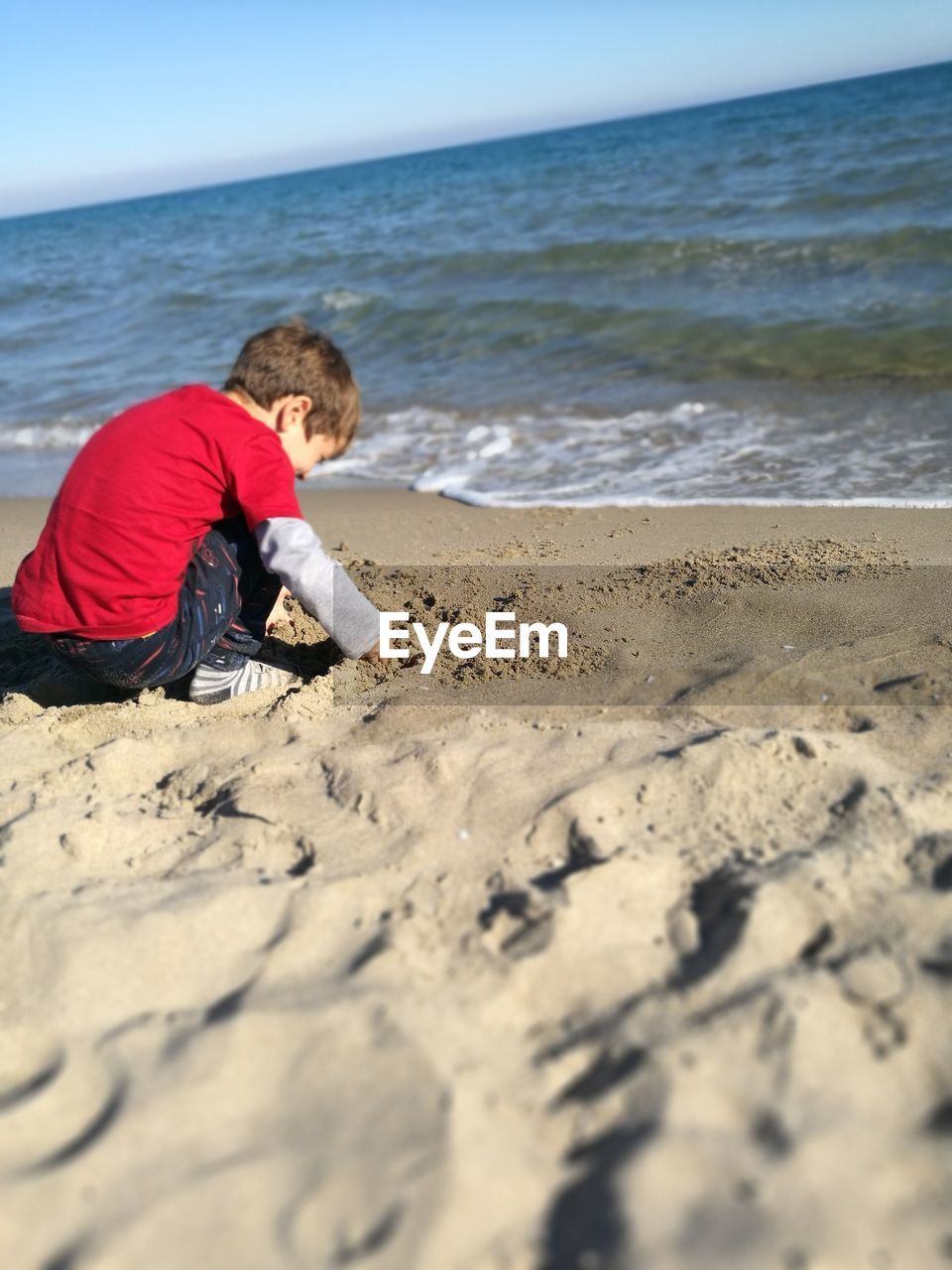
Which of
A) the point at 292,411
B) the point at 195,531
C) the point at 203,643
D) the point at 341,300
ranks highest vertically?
the point at 341,300

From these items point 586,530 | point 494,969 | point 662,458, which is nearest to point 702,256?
point 662,458

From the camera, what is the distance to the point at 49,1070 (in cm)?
155

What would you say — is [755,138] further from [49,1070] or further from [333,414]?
[49,1070]

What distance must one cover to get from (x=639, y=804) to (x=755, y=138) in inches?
920

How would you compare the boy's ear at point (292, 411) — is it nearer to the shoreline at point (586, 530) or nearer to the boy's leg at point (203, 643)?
the boy's leg at point (203, 643)

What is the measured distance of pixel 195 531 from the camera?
2.73 meters

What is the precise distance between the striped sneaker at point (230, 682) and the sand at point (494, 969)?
62 mm

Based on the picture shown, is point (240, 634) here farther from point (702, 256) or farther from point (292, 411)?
point (702, 256)

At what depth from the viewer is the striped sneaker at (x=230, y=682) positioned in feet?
9.55

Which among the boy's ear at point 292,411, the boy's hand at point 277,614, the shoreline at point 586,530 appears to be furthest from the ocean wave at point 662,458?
the boy's ear at point 292,411

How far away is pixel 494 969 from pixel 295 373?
176 centimetres

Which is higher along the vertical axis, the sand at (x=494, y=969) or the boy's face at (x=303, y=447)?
the boy's face at (x=303, y=447)

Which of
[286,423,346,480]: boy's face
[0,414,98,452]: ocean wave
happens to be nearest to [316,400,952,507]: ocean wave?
[286,423,346,480]: boy's face

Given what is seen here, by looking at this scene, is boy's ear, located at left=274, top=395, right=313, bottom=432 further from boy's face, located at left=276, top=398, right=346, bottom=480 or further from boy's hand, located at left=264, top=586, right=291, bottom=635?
boy's hand, located at left=264, top=586, right=291, bottom=635
